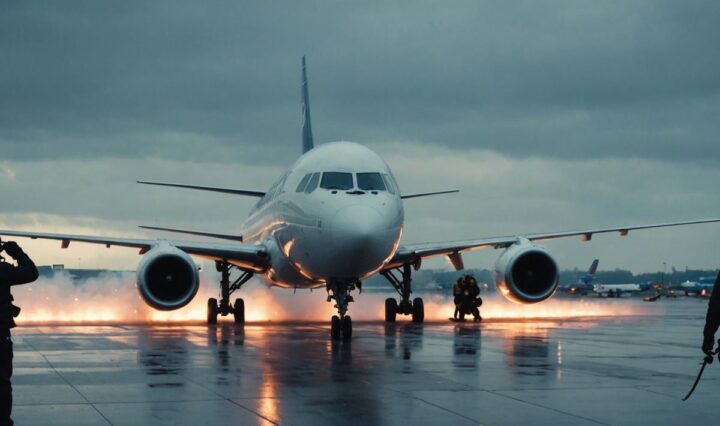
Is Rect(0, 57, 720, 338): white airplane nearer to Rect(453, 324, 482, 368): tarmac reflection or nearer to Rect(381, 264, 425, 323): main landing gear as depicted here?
Rect(381, 264, 425, 323): main landing gear

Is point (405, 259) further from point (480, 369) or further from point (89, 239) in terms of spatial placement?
point (480, 369)

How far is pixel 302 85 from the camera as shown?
131ft

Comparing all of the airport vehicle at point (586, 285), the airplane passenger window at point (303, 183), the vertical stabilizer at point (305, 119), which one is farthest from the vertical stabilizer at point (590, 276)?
the airplane passenger window at point (303, 183)

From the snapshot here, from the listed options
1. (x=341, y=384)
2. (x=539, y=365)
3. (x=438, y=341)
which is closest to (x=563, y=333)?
(x=438, y=341)

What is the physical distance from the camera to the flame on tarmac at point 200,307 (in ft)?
117

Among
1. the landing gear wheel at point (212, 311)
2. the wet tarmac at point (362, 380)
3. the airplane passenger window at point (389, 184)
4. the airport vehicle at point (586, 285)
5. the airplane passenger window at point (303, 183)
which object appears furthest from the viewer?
the airport vehicle at point (586, 285)

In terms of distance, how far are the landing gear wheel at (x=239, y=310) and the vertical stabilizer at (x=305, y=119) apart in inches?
327

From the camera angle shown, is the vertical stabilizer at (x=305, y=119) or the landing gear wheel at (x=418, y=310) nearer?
the landing gear wheel at (x=418, y=310)

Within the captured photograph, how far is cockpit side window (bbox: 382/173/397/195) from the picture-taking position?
22.0 m

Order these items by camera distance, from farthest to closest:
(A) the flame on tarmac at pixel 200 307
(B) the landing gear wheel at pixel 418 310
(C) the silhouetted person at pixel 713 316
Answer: (A) the flame on tarmac at pixel 200 307, (B) the landing gear wheel at pixel 418 310, (C) the silhouetted person at pixel 713 316

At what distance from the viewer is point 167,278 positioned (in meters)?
27.1

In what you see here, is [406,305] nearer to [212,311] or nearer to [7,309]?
[212,311]

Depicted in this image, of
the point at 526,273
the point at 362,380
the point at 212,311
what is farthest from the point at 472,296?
the point at 362,380

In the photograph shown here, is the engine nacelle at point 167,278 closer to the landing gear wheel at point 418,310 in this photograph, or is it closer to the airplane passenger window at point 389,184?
the airplane passenger window at point 389,184
